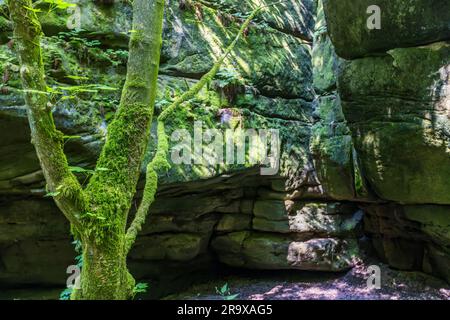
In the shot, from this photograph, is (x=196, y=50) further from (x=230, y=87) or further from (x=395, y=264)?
(x=395, y=264)

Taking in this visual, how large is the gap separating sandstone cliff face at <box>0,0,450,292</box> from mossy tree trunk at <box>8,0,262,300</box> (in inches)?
59.5

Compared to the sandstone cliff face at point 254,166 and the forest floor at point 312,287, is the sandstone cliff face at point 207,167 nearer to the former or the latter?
the sandstone cliff face at point 254,166

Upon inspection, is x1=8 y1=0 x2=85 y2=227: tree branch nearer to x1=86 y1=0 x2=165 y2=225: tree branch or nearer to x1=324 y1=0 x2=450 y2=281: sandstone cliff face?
x1=86 y1=0 x2=165 y2=225: tree branch

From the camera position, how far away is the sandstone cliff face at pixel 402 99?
4863 millimetres

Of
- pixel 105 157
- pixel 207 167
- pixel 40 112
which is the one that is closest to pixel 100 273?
pixel 105 157

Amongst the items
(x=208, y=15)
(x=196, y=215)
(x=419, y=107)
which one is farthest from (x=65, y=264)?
(x=419, y=107)

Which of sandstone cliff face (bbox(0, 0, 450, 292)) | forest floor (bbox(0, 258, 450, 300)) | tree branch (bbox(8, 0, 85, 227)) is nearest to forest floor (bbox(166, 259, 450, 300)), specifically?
forest floor (bbox(0, 258, 450, 300))

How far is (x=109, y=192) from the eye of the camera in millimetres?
2639

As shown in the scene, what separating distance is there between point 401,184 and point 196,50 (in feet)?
13.4

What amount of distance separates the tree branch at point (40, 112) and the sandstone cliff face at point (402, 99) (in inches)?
172

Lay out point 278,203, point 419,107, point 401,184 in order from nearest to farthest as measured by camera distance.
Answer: point 419,107
point 401,184
point 278,203

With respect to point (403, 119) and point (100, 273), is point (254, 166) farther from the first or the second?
point (100, 273)

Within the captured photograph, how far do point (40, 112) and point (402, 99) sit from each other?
475cm

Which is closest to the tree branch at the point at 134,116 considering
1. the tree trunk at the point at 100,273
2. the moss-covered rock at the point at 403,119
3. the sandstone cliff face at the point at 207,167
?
the tree trunk at the point at 100,273
